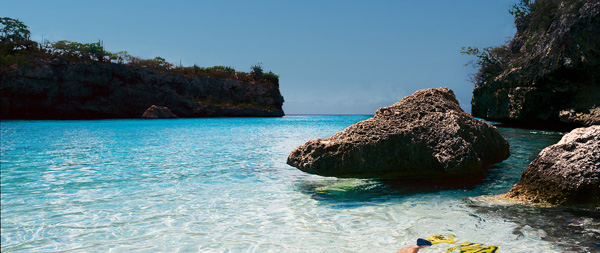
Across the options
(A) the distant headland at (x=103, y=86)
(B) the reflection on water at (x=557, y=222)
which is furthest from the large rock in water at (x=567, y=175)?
(A) the distant headland at (x=103, y=86)

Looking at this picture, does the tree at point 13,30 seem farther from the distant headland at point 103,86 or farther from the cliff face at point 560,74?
the cliff face at point 560,74

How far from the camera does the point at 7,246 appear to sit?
133 inches

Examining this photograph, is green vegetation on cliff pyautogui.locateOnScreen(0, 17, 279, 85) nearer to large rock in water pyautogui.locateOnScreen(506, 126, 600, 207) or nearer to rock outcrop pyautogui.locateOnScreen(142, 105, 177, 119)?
rock outcrop pyautogui.locateOnScreen(142, 105, 177, 119)

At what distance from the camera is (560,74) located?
15891 millimetres

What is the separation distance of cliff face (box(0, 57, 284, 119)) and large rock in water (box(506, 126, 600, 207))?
54889 millimetres

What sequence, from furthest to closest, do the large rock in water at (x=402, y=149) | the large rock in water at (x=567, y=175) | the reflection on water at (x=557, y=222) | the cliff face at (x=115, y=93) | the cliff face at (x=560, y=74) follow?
the cliff face at (x=115, y=93)
the cliff face at (x=560, y=74)
the large rock in water at (x=402, y=149)
the large rock in water at (x=567, y=175)
the reflection on water at (x=557, y=222)

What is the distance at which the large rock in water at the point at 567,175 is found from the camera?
4.29 metres

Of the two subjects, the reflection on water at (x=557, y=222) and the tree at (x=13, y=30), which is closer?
the reflection on water at (x=557, y=222)

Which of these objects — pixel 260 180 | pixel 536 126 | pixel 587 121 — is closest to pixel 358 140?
pixel 260 180

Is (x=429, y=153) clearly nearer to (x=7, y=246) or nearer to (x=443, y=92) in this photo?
(x=443, y=92)

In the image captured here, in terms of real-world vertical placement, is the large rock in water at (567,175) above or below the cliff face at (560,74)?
below

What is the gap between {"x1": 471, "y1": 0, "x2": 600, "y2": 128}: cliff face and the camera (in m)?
14.5

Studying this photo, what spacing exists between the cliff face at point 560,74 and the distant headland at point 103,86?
151 ft

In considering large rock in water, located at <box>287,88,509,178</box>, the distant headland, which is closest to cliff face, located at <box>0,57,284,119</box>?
the distant headland
